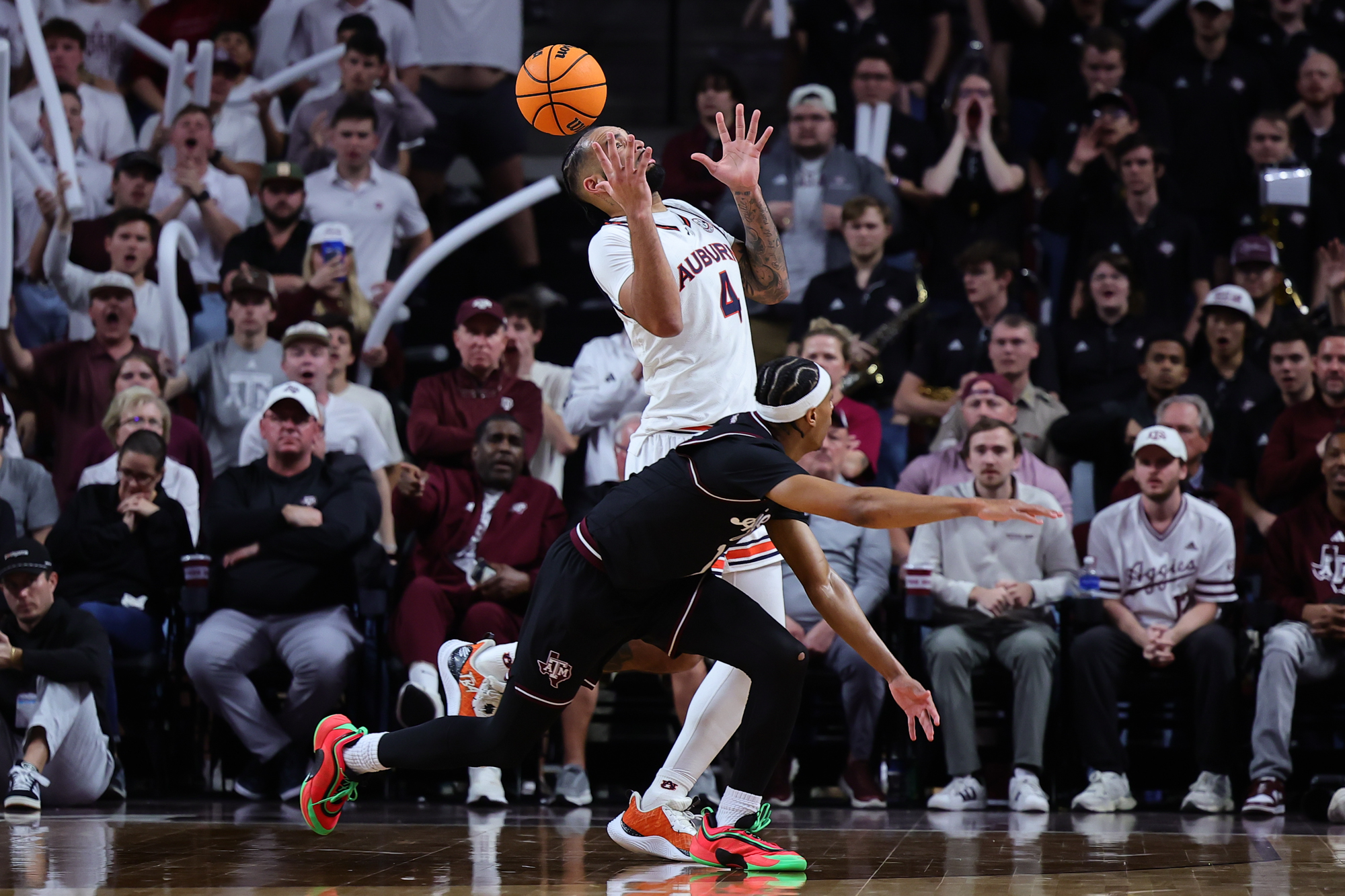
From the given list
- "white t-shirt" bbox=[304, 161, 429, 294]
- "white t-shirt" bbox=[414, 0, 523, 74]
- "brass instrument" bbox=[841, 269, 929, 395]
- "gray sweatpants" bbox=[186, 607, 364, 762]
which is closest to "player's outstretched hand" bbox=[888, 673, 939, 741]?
"gray sweatpants" bbox=[186, 607, 364, 762]

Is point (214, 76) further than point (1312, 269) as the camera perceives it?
Yes

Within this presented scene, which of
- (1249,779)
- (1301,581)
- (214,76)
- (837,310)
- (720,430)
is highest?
(214,76)

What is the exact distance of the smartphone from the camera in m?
10.6

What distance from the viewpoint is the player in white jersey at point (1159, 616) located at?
8.10 metres

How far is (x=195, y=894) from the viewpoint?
4.92 meters

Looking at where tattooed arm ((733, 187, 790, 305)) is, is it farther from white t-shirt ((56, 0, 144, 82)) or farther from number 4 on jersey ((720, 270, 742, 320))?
white t-shirt ((56, 0, 144, 82))

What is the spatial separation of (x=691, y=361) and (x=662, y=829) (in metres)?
1.62

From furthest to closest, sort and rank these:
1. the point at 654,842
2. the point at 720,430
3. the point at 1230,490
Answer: the point at 1230,490
the point at 654,842
the point at 720,430

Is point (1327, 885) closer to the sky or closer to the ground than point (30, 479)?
closer to the ground

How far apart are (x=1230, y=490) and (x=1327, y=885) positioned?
4.07 metres

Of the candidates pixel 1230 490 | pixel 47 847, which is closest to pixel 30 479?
pixel 47 847

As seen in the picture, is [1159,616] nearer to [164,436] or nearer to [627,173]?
[627,173]

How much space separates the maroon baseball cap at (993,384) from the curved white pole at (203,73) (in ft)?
18.5

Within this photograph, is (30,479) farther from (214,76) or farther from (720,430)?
(720,430)
